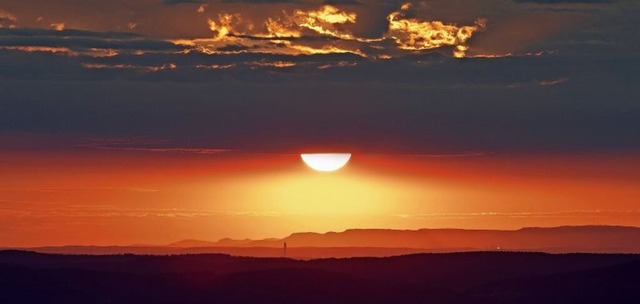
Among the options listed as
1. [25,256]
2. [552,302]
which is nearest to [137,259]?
[25,256]

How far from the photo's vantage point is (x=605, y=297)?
126438 millimetres

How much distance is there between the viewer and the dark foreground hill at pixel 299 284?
126 meters

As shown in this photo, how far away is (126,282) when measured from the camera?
437 ft

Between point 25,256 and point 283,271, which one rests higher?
point 25,256

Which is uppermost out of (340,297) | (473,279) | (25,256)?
(25,256)

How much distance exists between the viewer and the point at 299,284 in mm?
127625

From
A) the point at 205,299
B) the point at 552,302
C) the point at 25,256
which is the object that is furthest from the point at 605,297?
the point at 25,256

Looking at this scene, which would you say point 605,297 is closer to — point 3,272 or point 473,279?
point 473,279

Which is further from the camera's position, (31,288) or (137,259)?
(137,259)

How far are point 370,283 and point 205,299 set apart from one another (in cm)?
1295

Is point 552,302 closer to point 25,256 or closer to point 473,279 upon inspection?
point 473,279

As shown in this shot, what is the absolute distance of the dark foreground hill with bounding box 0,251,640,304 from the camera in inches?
4946

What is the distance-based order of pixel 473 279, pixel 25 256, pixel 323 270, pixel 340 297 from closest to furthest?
pixel 340 297, pixel 323 270, pixel 473 279, pixel 25 256

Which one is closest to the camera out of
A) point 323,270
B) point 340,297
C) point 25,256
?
point 340,297
